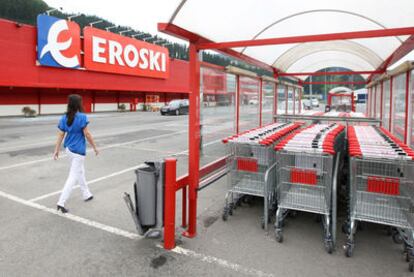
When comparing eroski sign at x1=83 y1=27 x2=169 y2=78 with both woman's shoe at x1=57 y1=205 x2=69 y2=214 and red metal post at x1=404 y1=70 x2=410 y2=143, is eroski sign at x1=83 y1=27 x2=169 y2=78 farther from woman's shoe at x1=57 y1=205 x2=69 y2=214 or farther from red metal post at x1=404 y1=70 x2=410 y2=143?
red metal post at x1=404 y1=70 x2=410 y2=143

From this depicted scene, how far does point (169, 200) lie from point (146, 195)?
0.33 meters

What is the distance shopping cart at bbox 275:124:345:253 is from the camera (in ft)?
12.7

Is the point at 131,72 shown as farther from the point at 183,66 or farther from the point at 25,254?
the point at 25,254

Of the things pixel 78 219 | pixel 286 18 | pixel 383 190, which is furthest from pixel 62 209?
pixel 286 18

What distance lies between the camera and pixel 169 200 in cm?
360

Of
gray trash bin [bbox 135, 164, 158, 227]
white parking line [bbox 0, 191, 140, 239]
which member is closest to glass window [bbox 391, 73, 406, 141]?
gray trash bin [bbox 135, 164, 158, 227]

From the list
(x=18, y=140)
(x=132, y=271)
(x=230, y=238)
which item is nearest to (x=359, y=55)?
(x=230, y=238)

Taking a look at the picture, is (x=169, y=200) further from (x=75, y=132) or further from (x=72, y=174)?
(x=75, y=132)

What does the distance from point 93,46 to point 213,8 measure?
24.5 metres

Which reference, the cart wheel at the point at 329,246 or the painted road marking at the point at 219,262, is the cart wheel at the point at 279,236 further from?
the painted road marking at the point at 219,262

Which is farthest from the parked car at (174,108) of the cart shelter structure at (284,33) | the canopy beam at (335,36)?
the canopy beam at (335,36)

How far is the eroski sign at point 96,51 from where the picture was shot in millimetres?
22875

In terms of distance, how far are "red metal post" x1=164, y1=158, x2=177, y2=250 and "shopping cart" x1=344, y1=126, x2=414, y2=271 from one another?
76.8 inches

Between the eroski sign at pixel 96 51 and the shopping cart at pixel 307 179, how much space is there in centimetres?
2300
